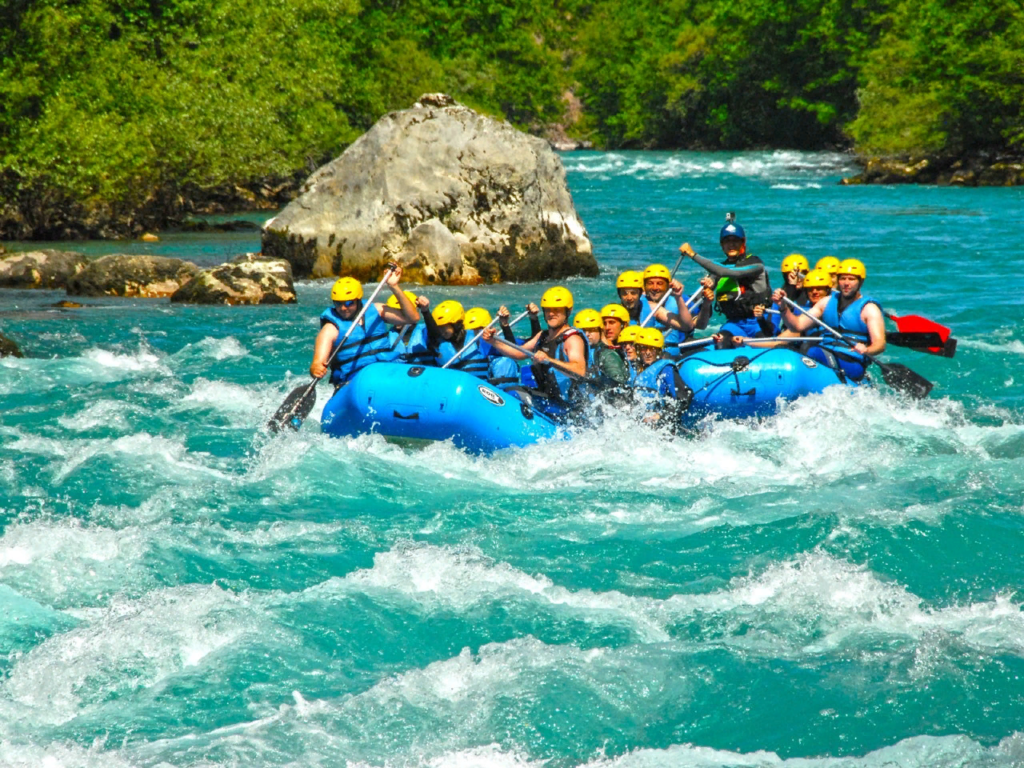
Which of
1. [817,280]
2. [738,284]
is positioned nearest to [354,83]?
[738,284]

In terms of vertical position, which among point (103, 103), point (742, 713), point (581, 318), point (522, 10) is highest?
point (522, 10)

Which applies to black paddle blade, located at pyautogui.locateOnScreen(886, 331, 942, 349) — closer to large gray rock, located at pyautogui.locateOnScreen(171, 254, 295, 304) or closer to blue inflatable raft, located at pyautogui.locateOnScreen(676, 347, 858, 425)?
blue inflatable raft, located at pyautogui.locateOnScreen(676, 347, 858, 425)

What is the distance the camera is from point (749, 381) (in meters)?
9.62

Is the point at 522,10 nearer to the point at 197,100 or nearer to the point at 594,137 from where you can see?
the point at 197,100

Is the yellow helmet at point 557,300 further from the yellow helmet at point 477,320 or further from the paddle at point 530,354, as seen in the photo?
the yellow helmet at point 477,320

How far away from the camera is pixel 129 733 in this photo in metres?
5.14

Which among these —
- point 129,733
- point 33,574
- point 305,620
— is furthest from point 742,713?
point 33,574

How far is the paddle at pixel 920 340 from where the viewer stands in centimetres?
1066

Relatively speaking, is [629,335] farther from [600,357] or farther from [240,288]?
[240,288]

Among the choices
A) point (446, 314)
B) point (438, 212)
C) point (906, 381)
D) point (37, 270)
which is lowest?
point (906, 381)

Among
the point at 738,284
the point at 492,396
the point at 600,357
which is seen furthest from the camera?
the point at 738,284

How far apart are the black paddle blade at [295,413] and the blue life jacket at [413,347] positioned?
71 cm

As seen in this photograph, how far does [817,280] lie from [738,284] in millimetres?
840

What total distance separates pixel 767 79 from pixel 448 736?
60133mm
